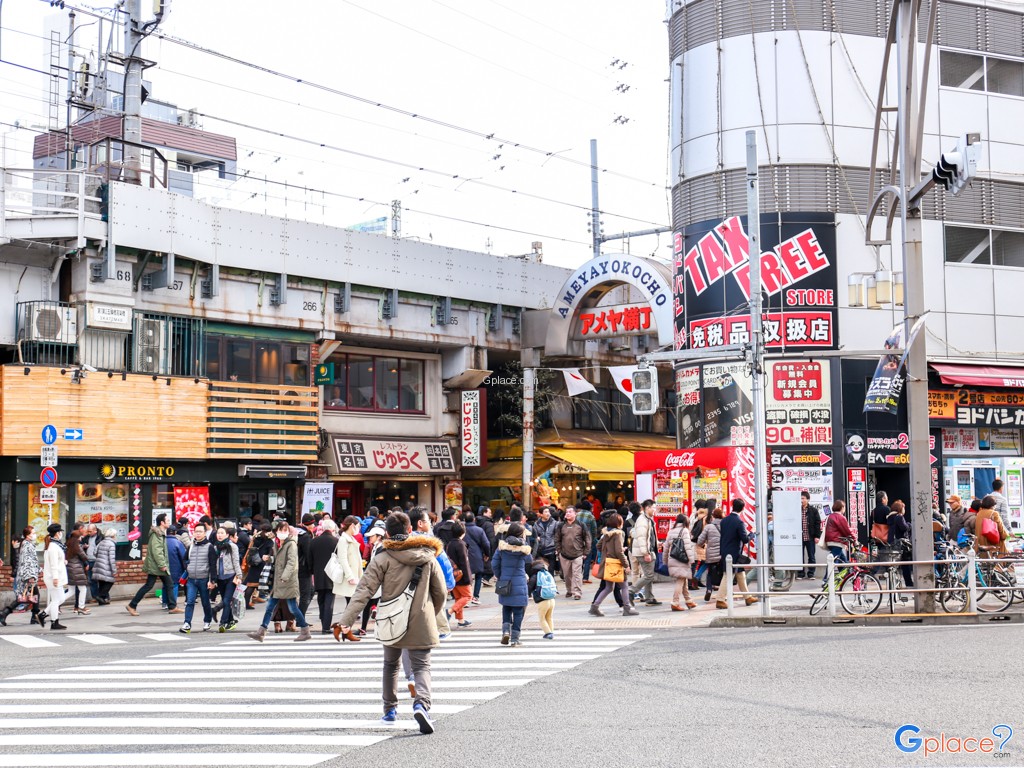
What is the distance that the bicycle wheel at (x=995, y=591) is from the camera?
1747 centimetres

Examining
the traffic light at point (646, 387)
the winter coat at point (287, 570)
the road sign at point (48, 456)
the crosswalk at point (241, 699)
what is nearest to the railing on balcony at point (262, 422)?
the road sign at point (48, 456)

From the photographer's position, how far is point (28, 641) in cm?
1820

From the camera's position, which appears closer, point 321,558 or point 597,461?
point 321,558

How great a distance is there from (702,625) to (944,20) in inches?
723

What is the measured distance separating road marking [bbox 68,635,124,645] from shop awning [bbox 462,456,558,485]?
724 inches

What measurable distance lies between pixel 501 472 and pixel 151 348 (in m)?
13.0

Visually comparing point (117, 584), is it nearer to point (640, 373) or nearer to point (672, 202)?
point (640, 373)

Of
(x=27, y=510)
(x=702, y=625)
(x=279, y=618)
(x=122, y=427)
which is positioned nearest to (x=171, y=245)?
(x=122, y=427)

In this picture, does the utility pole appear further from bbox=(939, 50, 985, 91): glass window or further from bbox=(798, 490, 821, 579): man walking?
bbox=(939, 50, 985, 91): glass window

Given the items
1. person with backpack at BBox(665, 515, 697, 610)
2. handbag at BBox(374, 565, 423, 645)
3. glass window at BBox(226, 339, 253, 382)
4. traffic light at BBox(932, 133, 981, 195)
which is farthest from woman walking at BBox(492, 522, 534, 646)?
glass window at BBox(226, 339, 253, 382)

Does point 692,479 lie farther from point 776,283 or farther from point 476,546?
point 476,546

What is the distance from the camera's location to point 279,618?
1867cm

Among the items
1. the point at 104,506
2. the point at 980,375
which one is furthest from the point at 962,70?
the point at 104,506

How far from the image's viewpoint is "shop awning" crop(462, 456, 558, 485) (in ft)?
117
